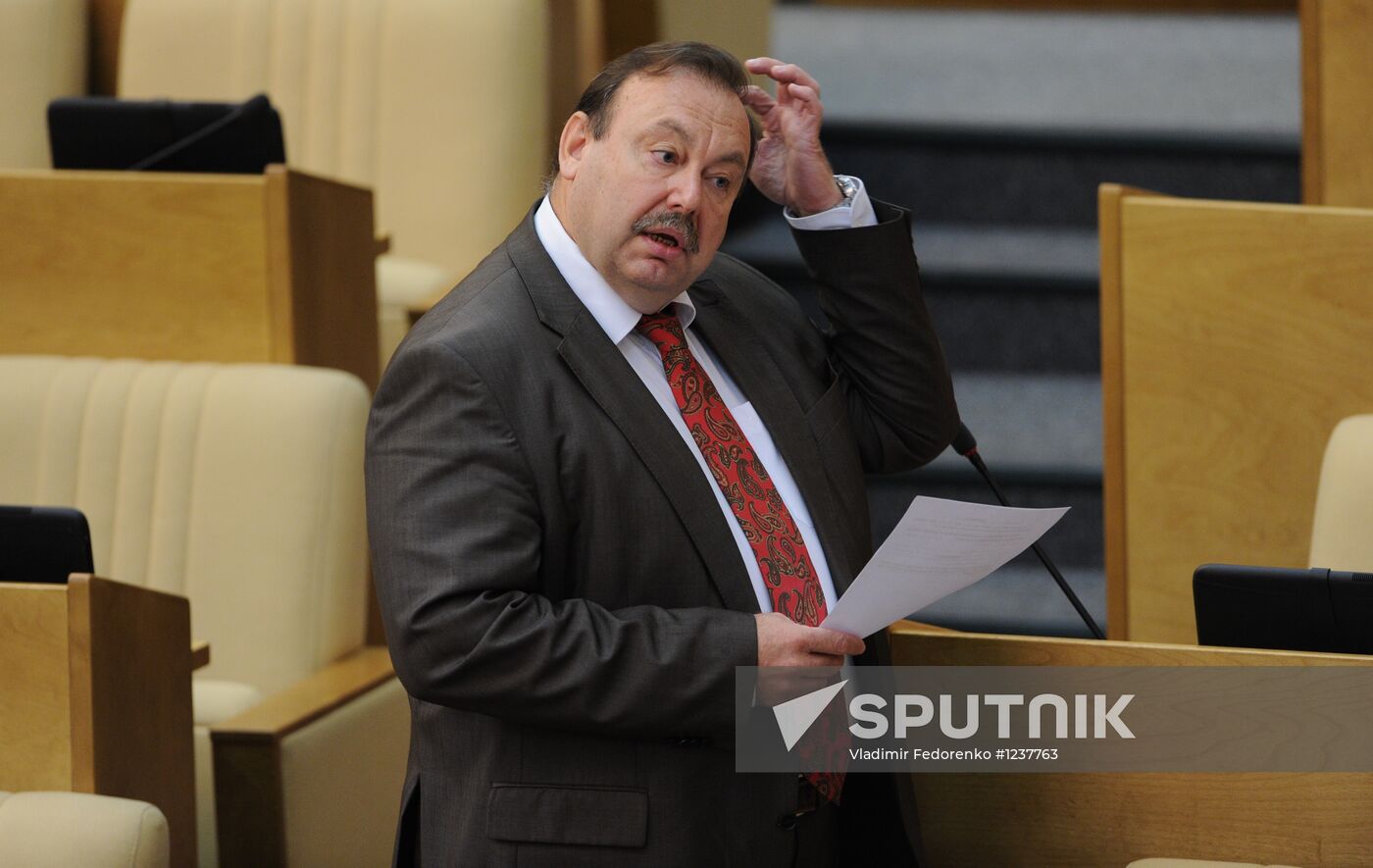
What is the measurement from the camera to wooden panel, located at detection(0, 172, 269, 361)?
2.27 m

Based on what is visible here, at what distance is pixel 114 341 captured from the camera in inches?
91.7

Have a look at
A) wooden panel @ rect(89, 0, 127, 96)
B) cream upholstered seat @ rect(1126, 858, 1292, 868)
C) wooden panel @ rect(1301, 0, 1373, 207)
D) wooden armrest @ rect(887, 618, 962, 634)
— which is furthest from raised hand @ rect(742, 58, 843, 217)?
wooden panel @ rect(89, 0, 127, 96)

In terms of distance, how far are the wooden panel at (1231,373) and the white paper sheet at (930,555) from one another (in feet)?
2.84

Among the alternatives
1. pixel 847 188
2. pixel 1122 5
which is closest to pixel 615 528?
pixel 847 188

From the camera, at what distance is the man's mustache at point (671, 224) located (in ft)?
4.44

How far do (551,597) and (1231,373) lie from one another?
1078 mm

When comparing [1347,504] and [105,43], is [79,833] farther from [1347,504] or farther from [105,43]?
[105,43]

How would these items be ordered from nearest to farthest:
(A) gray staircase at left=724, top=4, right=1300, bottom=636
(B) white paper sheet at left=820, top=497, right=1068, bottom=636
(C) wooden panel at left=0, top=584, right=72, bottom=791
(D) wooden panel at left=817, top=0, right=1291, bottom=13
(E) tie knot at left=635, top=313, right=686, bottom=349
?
(B) white paper sheet at left=820, top=497, right=1068, bottom=636 < (E) tie knot at left=635, top=313, right=686, bottom=349 < (C) wooden panel at left=0, top=584, right=72, bottom=791 < (A) gray staircase at left=724, top=4, right=1300, bottom=636 < (D) wooden panel at left=817, top=0, right=1291, bottom=13

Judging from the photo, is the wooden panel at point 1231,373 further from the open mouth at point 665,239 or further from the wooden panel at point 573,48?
the wooden panel at point 573,48

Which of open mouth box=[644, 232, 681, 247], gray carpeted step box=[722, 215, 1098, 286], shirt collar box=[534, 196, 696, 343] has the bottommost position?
gray carpeted step box=[722, 215, 1098, 286]

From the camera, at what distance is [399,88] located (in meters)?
2.92

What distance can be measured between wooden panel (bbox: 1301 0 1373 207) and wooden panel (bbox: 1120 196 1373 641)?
1.09 ft

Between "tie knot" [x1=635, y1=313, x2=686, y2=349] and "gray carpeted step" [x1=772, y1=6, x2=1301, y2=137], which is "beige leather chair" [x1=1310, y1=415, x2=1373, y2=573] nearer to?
"tie knot" [x1=635, y1=313, x2=686, y2=349]

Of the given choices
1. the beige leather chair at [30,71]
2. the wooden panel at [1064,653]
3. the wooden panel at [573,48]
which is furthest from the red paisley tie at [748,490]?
the beige leather chair at [30,71]
